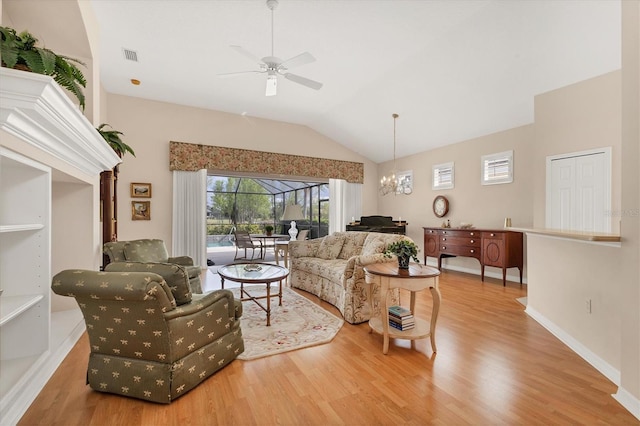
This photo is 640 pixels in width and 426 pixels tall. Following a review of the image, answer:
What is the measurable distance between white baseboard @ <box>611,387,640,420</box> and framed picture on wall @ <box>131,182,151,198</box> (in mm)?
6842

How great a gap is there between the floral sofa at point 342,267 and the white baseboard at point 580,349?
1703 mm

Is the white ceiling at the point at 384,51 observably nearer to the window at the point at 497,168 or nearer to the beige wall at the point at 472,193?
the beige wall at the point at 472,193

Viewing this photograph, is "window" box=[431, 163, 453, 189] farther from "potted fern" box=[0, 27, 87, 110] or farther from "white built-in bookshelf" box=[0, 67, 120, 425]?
"potted fern" box=[0, 27, 87, 110]

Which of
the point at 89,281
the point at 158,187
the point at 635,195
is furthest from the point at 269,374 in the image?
the point at 158,187

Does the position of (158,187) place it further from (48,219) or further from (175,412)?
(175,412)

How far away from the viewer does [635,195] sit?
6.12 ft

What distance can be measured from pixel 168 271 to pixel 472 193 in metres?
5.85

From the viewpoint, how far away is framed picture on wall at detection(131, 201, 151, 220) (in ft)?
18.9

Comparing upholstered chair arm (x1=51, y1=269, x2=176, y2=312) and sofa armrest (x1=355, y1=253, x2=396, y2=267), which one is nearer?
upholstered chair arm (x1=51, y1=269, x2=176, y2=312)

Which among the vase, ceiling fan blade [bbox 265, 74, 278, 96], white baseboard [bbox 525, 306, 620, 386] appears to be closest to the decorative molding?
ceiling fan blade [bbox 265, 74, 278, 96]

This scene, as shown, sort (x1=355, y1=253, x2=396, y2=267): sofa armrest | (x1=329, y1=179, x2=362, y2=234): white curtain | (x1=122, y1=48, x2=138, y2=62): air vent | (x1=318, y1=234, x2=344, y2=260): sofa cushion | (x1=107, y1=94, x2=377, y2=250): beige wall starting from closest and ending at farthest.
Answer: (x1=355, y1=253, x2=396, y2=267): sofa armrest, (x1=122, y1=48, x2=138, y2=62): air vent, (x1=318, y1=234, x2=344, y2=260): sofa cushion, (x1=107, y1=94, x2=377, y2=250): beige wall, (x1=329, y1=179, x2=362, y2=234): white curtain

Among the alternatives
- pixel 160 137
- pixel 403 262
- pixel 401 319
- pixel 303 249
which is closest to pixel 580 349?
pixel 401 319

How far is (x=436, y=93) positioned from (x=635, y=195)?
3.63 metres

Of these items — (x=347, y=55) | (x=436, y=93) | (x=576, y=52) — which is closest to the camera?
(x=576, y=52)
